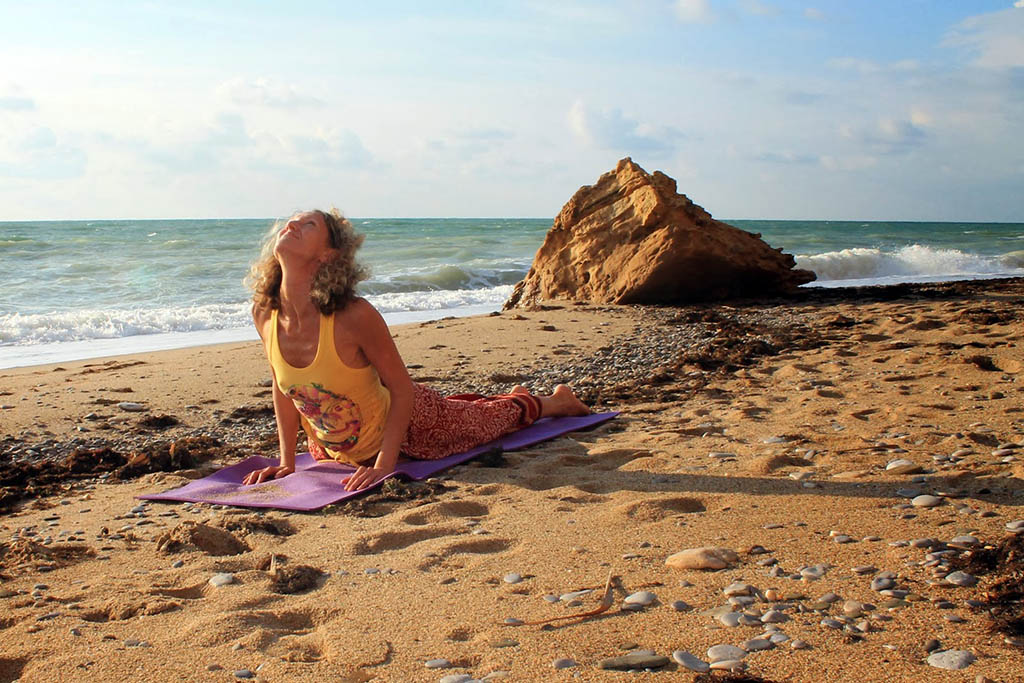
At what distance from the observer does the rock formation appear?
1083 cm

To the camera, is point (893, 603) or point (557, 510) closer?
point (893, 603)

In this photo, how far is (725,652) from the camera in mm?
2301

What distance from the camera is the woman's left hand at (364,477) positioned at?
13.4ft

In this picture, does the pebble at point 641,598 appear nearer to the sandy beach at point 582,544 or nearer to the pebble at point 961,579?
the sandy beach at point 582,544

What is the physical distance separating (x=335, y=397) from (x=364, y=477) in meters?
0.45

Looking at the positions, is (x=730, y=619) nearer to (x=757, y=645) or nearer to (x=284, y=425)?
(x=757, y=645)

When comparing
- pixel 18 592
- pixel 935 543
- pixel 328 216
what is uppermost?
pixel 328 216

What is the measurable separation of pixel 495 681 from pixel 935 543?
5.35ft

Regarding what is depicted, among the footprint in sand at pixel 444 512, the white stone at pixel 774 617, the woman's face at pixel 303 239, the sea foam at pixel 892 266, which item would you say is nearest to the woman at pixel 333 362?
the woman's face at pixel 303 239

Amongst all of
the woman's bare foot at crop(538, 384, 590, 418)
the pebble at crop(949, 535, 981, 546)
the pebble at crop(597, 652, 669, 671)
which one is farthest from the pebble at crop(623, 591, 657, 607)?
the woman's bare foot at crop(538, 384, 590, 418)

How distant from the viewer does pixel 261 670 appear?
2.36m

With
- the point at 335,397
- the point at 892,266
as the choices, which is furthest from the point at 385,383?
the point at 892,266

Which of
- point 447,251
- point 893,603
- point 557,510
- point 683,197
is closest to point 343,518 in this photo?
point 557,510

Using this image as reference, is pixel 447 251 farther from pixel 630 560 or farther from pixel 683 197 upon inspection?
pixel 630 560
